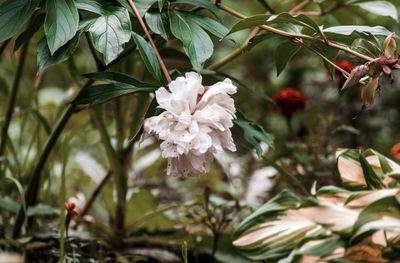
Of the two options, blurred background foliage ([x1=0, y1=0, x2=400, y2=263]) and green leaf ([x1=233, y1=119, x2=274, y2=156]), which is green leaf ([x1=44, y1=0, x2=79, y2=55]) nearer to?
blurred background foliage ([x1=0, y1=0, x2=400, y2=263])

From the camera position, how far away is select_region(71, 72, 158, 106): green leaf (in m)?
0.58

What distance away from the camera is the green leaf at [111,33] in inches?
20.3

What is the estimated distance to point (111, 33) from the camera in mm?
534

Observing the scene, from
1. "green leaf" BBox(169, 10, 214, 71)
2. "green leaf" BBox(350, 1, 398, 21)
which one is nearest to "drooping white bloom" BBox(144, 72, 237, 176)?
"green leaf" BBox(169, 10, 214, 71)

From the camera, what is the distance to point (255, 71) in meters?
2.14

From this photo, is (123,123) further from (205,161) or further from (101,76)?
(205,161)

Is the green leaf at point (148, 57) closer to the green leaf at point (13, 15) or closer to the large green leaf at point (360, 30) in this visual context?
the green leaf at point (13, 15)

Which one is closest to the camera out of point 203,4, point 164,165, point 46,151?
point 203,4

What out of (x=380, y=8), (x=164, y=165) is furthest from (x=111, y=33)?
(x=164, y=165)

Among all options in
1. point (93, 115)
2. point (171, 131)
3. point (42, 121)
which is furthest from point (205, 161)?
point (42, 121)

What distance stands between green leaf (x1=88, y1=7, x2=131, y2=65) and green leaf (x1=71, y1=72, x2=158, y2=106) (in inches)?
3.1

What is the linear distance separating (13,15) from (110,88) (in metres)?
0.18

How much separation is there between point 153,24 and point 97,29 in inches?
3.7

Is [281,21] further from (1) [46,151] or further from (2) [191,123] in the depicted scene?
(1) [46,151]
